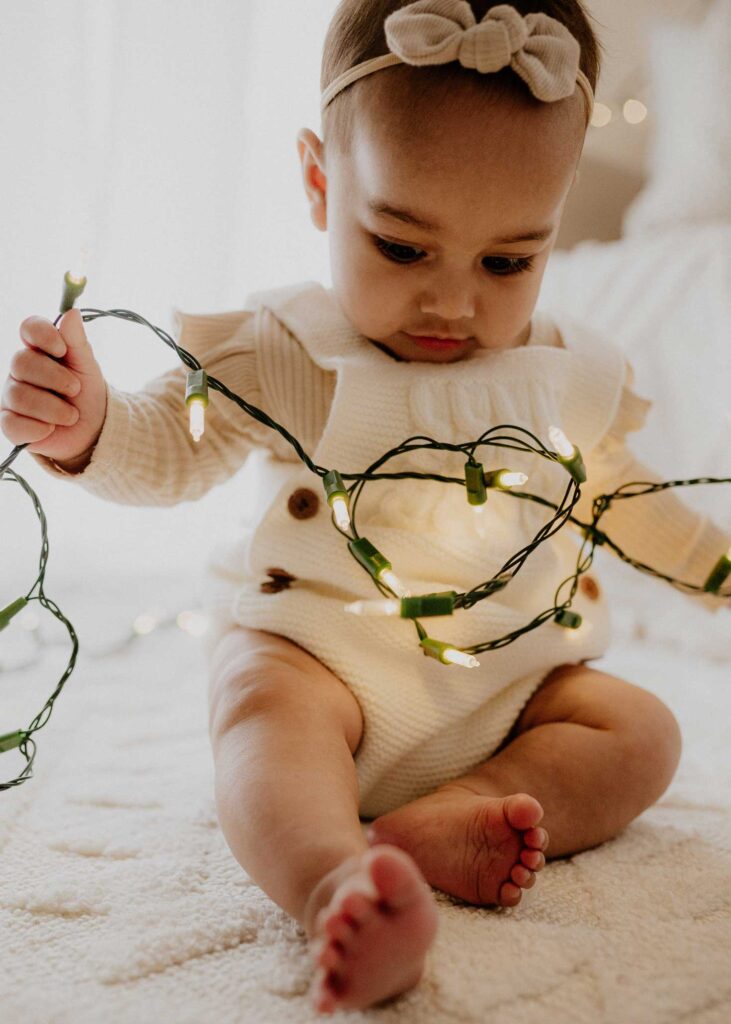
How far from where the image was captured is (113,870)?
26.8 inches

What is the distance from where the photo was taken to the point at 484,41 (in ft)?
2.23

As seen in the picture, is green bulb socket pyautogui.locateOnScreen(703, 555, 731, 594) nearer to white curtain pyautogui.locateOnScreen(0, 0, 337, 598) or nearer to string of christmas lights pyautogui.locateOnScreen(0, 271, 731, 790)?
string of christmas lights pyautogui.locateOnScreen(0, 271, 731, 790)

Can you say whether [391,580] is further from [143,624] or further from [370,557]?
[143,624]

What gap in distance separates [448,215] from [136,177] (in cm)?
77

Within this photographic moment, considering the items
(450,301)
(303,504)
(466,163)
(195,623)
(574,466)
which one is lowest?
(195,623)

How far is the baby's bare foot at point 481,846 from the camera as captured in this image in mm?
631

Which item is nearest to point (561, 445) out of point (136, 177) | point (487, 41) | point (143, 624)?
point (487, 41)

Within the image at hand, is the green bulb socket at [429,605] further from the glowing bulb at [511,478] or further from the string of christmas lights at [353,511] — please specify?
the glowing bulb at [511,478]

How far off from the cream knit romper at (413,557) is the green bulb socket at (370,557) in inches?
4.1

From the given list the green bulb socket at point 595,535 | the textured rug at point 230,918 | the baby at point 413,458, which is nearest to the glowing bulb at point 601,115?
the baby at point 413,458

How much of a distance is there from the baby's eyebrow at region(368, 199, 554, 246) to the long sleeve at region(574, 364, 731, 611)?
0.92ft

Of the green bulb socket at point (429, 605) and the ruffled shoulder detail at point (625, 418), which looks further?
the ruffled shoulder detail at point (625, 418)

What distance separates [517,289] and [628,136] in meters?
1.15

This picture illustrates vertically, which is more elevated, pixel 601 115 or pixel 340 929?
pixel 601 115
